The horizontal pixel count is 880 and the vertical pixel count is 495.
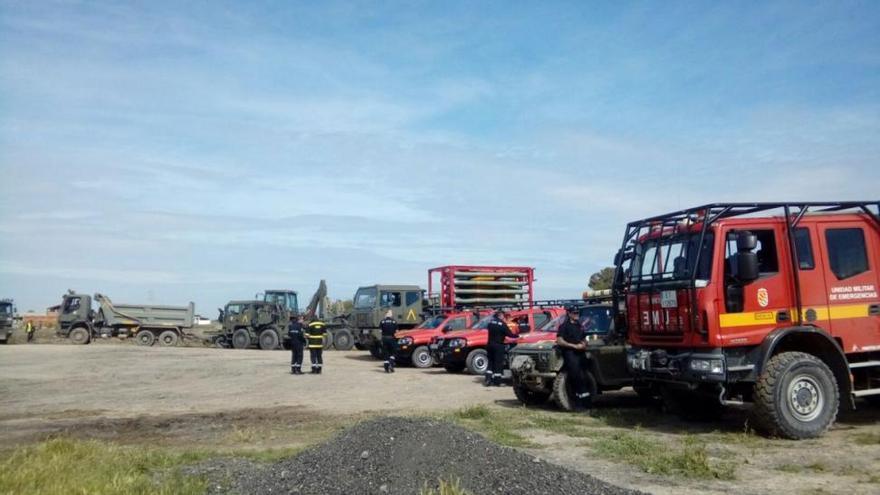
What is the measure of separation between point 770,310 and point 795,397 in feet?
3.64

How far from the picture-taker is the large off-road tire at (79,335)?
3600 cm

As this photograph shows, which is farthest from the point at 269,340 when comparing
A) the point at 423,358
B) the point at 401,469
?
the point at 401,469

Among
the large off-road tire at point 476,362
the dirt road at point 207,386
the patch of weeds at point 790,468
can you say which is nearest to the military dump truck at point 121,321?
the dirt road at point 207,386

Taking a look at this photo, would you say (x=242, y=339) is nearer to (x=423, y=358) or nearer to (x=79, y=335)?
(x=79, y=335)

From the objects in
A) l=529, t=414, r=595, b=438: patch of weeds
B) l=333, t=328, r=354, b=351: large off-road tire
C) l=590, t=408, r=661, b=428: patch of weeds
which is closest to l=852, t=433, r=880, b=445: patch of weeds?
l=590, t=408, r=661, b=428: patch of weeds

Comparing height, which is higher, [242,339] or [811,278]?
[811,278]

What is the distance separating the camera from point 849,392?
9367mm

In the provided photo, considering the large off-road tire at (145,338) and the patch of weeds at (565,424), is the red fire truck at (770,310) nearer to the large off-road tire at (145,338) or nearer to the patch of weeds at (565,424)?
the patch of weeds at (565,424)

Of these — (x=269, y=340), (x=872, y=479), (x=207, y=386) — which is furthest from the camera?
(x=269, y=340)

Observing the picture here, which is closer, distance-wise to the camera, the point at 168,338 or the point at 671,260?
the point at 671,260

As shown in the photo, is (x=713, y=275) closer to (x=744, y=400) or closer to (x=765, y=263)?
(x=765, y=263)

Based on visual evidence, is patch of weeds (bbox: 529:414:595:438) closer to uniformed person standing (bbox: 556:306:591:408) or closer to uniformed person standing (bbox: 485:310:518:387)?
uniformed person standing (bbox: 556:306:591:408)

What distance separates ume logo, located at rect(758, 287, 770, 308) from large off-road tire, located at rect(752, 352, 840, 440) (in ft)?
2.19

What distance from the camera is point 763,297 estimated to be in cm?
920
